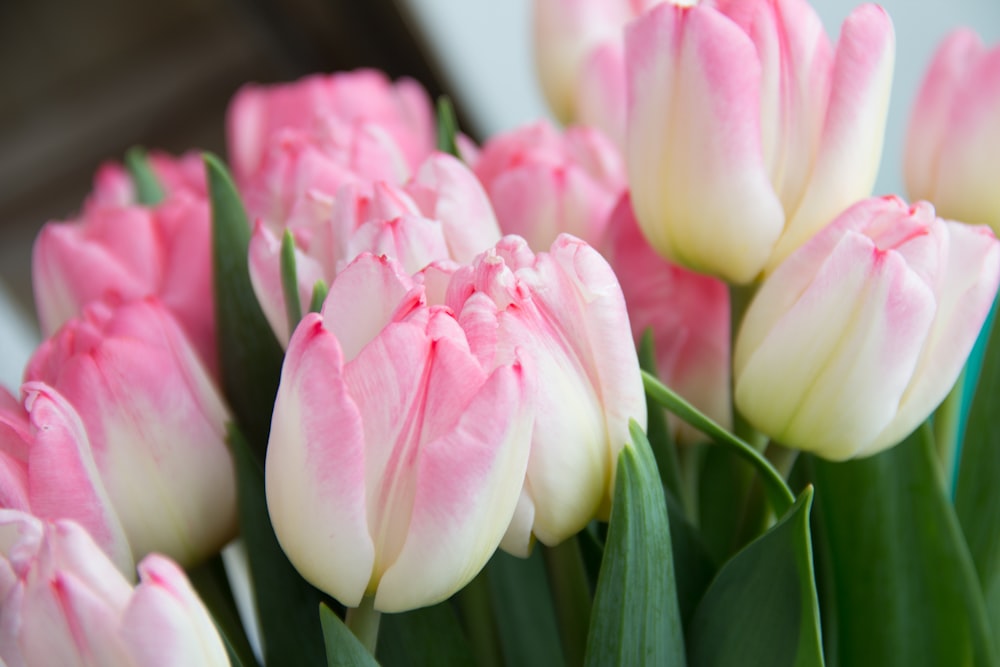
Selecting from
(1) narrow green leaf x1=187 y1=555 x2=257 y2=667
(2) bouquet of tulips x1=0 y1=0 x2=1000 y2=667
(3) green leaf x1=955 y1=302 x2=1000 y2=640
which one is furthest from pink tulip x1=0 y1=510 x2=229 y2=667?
(3) green leaf x1=955 y1=302 x2=1000 y2=640

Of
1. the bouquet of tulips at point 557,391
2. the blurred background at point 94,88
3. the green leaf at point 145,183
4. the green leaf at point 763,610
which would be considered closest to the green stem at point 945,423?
the bouquet of tulips at point 557,391

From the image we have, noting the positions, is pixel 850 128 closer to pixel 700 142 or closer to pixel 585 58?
pixel 700 142

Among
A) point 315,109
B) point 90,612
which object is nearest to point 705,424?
point 90,612

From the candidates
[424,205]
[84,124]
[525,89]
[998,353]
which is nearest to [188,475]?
[424,205]

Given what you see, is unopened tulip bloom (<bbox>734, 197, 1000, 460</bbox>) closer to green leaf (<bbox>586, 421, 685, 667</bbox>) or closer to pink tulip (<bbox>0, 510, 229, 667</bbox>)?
green leaf (<bbox>586, 421, 685, 667</bbox>)

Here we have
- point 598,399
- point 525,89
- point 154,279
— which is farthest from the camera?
point 525,89

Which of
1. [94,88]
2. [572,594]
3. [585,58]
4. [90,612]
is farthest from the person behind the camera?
[94,88]

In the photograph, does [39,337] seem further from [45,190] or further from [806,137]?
[806,137]
